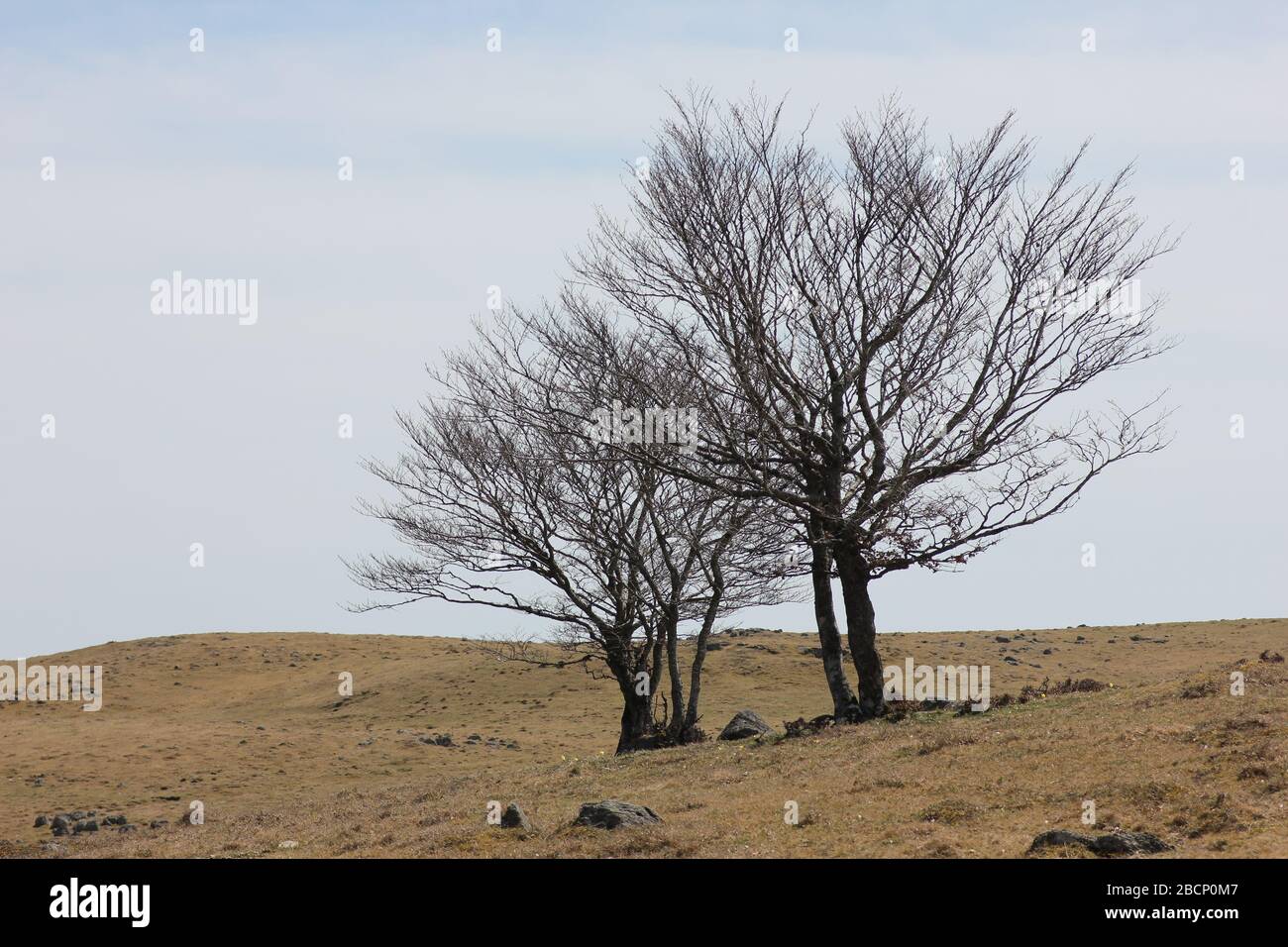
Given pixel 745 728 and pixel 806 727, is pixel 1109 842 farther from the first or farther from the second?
pixel 745 728

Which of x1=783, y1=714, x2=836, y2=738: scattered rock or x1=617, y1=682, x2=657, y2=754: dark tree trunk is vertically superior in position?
x1=783, y1=714, x2=836, y2=738: scattered rock

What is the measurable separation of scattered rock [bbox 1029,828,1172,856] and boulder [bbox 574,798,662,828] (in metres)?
4.72

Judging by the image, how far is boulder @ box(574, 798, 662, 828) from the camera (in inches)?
576

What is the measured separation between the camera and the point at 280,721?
46.3 metres

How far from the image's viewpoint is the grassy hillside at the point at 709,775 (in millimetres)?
13758

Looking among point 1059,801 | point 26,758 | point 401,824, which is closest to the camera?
point 1059,801

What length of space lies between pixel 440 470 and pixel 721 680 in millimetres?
20221

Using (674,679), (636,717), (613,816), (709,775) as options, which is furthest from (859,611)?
(613,816)

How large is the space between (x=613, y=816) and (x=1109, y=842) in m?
5.70

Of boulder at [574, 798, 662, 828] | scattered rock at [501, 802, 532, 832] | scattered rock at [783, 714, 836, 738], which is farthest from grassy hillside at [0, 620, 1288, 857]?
scattered rock at [783, 714, 836, 738]

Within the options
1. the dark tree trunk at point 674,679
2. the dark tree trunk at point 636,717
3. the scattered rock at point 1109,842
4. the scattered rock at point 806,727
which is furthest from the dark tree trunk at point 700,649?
the scattered rock at point 1109,842

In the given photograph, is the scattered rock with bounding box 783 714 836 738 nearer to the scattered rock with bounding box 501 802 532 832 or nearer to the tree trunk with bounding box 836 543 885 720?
the tree trunk with bounding box 836 543 885 720
